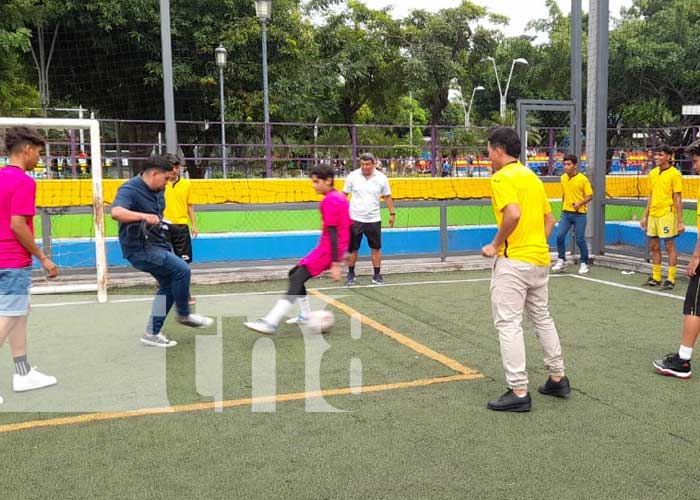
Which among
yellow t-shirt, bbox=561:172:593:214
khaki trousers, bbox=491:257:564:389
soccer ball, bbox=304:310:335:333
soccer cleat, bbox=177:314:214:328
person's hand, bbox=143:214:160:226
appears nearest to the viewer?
khaki trousers, bbox=491:257:564:389

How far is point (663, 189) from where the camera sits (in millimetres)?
8938

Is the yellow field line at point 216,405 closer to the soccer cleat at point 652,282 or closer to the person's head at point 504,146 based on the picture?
the person's head at point 504,146

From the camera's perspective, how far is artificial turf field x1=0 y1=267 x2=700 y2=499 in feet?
11.7

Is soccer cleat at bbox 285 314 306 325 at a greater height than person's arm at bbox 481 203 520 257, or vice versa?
person's arm at bbox 481 203 520 257

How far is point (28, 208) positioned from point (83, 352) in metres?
2.03

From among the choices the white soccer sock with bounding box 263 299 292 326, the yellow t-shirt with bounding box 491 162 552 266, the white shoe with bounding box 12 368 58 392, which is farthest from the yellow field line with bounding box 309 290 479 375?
the white shoe with bounding box 12 368 58 392

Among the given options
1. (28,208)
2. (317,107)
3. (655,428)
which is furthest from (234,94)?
(655,428)

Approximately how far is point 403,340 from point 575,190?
5.18 metres

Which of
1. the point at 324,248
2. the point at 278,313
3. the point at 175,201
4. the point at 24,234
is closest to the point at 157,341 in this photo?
the point at 278,313

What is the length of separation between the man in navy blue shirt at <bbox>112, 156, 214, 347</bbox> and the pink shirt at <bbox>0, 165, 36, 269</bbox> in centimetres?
100

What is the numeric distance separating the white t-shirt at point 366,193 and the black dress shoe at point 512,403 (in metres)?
5.19

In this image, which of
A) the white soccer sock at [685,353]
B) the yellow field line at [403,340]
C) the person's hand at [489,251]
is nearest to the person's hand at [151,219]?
the yellow field line at [403,340]

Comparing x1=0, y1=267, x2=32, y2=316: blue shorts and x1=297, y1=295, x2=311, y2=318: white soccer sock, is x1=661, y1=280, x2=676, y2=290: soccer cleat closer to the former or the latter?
x1=297, y1=295, x2=311, y2=318: white soccer sock

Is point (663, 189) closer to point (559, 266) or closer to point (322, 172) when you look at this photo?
point (559, 266)
